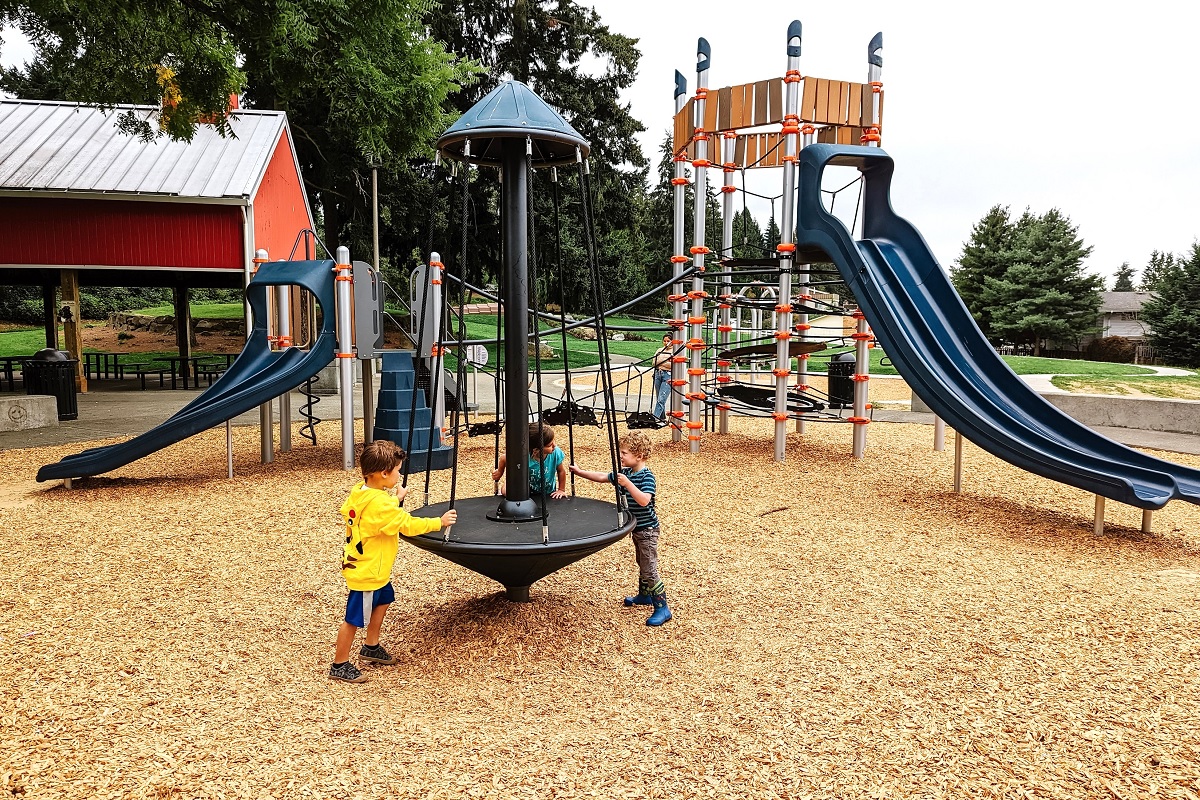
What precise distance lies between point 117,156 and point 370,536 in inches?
720

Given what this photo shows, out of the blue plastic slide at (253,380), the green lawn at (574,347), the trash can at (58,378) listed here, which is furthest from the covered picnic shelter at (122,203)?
the green lawn at (574,347)

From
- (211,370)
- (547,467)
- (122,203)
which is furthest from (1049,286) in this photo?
(547,467)

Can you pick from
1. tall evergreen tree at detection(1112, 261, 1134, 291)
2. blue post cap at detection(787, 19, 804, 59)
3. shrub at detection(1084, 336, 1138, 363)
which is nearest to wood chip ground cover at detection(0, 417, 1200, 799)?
blue post cap at detection(787, 19, 804, 59)

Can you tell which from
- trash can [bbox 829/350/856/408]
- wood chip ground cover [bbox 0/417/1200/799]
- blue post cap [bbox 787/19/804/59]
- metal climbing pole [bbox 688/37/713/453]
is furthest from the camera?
trash can [bbox 829/350/856/408]

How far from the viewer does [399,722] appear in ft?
10.8

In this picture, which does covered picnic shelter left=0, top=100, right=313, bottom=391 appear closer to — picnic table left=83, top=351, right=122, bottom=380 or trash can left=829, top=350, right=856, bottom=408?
picnic table left=83, top=351, right=122, bottom=380

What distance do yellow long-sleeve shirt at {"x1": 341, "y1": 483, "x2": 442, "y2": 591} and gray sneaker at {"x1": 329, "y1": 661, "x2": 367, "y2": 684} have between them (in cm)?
40

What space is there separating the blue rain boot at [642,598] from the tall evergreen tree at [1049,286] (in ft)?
132

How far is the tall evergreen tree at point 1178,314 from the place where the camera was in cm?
3328

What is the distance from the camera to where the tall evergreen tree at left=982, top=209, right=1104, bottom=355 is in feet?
125

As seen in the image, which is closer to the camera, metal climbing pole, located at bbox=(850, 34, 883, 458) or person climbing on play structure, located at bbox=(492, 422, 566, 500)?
person climbing on play structure, located at bbox=(492, 422, 566, 500)

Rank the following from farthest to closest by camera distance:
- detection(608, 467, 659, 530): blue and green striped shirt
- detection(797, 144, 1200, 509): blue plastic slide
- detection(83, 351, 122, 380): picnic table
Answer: detection(83, 351, 122, 380): picnic table → detection(797, 144, 1200, 509): blue plastic slide → detection(608, 467, 659, 530): blue and green striped shirt

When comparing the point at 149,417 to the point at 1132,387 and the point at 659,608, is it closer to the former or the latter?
the point at 659,608

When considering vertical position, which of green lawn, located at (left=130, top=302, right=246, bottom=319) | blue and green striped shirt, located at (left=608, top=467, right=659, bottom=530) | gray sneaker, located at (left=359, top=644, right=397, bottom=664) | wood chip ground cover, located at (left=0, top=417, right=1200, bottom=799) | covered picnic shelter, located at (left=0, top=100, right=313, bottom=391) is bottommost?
wood chip ground cover, located at (left=0, top=417, right=1200, bottom=799)
